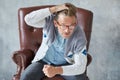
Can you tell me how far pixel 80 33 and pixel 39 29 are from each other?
0.50 metres

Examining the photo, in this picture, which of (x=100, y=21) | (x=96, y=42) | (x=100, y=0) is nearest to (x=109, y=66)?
(x=96, y=42)

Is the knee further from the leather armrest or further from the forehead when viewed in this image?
the forehead

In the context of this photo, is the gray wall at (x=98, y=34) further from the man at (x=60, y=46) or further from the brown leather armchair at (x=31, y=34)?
the man at (x=60, y=46)

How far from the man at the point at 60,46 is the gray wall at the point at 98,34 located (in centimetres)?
67

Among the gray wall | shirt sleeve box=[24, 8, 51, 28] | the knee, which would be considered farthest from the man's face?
the gray wall

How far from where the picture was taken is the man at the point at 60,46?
5.82ft

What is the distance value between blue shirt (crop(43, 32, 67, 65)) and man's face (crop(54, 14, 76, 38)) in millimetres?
98

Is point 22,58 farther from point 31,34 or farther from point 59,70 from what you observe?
point 59,70

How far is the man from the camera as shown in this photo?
1.78 m

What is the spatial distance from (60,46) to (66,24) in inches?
8.6

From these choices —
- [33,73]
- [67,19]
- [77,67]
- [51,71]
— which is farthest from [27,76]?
[67,19]

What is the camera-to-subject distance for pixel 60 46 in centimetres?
193

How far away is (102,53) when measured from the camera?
2615 millimetres

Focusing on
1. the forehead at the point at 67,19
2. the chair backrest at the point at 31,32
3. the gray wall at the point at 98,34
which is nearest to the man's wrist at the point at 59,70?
the forehead at the point at 67,19
